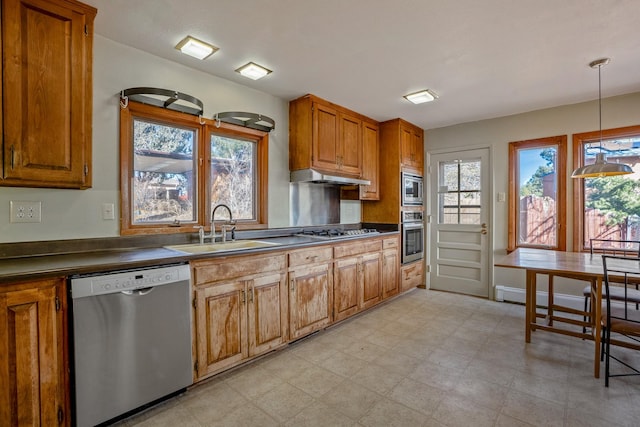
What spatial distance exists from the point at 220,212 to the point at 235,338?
1.20m

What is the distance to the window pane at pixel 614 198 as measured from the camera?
10.7 feet

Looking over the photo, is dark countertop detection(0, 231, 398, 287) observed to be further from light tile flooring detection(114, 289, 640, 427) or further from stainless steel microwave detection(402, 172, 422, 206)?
stainless steel microwave detection(402, 172, 422, 206)

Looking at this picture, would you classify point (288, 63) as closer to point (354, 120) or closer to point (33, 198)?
point (354, 120)

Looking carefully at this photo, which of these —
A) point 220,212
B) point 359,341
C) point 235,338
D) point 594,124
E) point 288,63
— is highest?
point 288,63

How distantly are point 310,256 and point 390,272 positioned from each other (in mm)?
1564

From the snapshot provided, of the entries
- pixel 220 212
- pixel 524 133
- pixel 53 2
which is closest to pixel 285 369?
pixel 220 212

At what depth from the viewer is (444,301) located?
4.01 meters

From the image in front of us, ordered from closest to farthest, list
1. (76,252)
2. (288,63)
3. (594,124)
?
(76,252) < (288,63) < (594,124)

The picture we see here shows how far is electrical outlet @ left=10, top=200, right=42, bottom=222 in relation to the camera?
1805mm

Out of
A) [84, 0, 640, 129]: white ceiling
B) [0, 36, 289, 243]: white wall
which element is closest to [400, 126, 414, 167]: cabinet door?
[84, 0, 640, 129]: white ceiling

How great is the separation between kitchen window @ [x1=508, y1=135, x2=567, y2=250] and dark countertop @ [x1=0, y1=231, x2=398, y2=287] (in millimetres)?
3578

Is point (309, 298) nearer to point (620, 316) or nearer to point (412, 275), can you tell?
point (412, 275)

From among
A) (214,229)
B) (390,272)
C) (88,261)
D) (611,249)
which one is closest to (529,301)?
(611,249)

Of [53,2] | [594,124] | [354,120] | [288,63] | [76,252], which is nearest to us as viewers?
[53,2]
